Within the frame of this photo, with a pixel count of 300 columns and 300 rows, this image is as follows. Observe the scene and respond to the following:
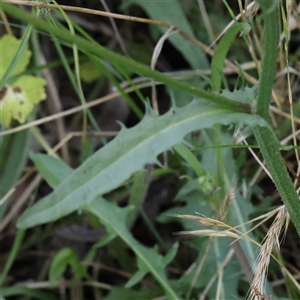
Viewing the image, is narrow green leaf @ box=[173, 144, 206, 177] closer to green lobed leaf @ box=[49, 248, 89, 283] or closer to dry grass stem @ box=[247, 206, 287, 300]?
dry grass stem @ box=[247, 206, 287, 300]

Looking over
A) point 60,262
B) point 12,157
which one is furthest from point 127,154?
point 12,157

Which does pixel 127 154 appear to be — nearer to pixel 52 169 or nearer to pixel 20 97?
pixel 52 169

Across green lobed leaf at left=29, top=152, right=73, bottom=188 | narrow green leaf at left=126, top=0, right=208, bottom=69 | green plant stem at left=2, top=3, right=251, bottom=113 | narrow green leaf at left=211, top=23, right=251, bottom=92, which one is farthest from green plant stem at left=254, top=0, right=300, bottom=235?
narrow green leaf at left=126, top=0, right=208, bottom=69

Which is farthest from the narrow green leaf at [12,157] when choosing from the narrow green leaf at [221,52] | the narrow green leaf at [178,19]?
the narrow green leaf at [221,52]

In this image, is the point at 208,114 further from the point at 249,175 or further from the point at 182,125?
the point at 249,175

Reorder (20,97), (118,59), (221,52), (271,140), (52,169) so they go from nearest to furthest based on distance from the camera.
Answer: (118,59)
(271,140)
(221,52)
(52,169)
(20,97)

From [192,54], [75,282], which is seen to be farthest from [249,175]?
[75,282]

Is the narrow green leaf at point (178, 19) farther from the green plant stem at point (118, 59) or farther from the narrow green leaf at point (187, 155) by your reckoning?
the green plant stem at point (118, 59)
